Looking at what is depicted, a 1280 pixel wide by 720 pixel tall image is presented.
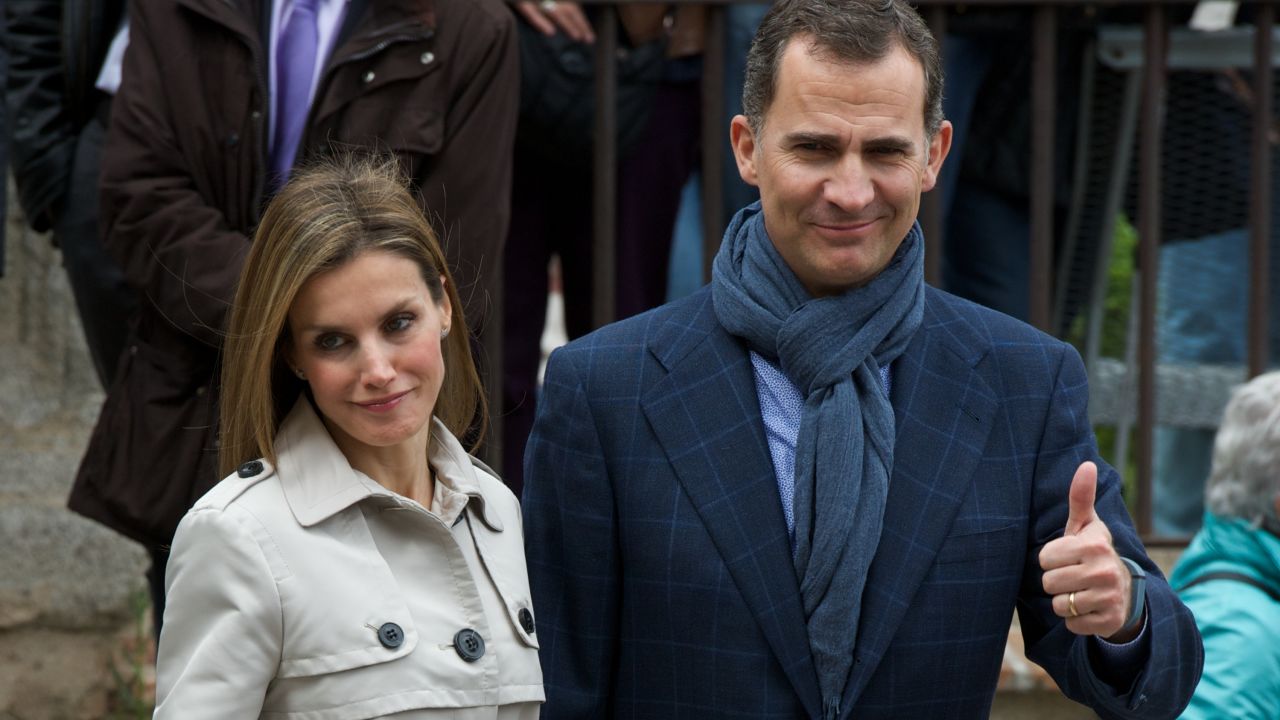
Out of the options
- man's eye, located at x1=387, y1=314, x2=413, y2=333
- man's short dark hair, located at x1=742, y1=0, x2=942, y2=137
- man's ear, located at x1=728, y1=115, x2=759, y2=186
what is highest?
man's short dark hair, located at x1=742, y1=0, x2=942, y2=137

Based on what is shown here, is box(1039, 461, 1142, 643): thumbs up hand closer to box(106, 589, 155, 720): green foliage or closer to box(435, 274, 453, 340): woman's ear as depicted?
box(435, 274, 453, 340): woman's ear

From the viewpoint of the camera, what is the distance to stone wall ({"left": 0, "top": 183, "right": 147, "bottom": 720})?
4391 mm

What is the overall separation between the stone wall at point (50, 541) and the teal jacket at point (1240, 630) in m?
2.40

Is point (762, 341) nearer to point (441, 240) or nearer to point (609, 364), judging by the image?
point (609, 364)

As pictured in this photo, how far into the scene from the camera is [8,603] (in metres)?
4.40

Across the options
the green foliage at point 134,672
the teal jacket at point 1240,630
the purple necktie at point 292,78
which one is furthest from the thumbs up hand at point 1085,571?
the green foliage at point 134,672

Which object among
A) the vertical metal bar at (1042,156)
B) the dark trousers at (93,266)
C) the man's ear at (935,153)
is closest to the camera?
the man's ear at (935,153)

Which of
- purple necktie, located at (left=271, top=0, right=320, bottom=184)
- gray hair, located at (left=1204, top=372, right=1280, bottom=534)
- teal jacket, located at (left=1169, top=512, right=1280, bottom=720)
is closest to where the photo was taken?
teal jacket, located at (left=1169, top=512, right=1280, bottom=720)

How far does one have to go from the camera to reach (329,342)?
7.79 ft

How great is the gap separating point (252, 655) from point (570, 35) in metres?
2.28

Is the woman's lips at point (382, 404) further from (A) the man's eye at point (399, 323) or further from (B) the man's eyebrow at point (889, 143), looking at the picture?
(B) the man's eyebrow at point (889, 143)

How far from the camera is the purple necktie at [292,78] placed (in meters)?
3.42

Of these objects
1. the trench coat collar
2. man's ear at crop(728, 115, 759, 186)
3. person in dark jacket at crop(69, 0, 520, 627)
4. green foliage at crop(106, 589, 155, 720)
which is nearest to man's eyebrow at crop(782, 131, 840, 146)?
man's ear at crop(728, 115, 759, 186)

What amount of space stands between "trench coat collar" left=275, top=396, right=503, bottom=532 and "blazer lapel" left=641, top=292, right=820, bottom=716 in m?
0.26
